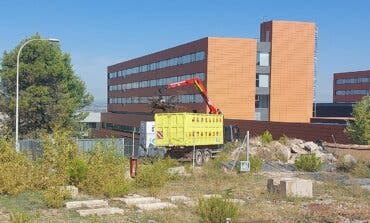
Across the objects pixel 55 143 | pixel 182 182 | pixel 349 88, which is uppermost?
pixel 349 88

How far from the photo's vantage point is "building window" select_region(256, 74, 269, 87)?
217ft

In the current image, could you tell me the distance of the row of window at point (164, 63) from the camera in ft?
221

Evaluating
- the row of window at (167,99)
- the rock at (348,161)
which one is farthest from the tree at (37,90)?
the rock at (348,161)

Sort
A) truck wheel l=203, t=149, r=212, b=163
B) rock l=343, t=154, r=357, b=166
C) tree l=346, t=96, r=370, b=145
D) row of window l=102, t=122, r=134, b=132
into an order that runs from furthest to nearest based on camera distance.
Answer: row of window l=102, t=122, r=134, b=132, tree l=346, t=96, r=370, b=145, truck wheel l=203, t=149, r=212, b=163, rock l=343, t=154, r=357, b=166

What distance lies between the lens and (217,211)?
465 inches

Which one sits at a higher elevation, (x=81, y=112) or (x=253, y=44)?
(x=253, y=44)

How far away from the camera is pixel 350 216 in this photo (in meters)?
13.8

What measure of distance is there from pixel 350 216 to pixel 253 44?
52017 millimetres

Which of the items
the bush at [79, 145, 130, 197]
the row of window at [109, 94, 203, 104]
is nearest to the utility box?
the row of window at [109, 94, 203, 104]

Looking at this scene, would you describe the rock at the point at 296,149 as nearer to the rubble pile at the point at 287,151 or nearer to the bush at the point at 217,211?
the rubble pile at the point at 287,151

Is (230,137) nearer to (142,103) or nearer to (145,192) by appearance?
(145,192)

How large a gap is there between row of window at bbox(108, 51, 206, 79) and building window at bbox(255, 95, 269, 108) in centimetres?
865

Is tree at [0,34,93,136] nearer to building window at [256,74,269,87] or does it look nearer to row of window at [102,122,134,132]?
building window at [256,74,269,87]

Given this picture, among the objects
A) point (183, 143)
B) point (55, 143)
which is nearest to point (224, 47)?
point (183, 143)
